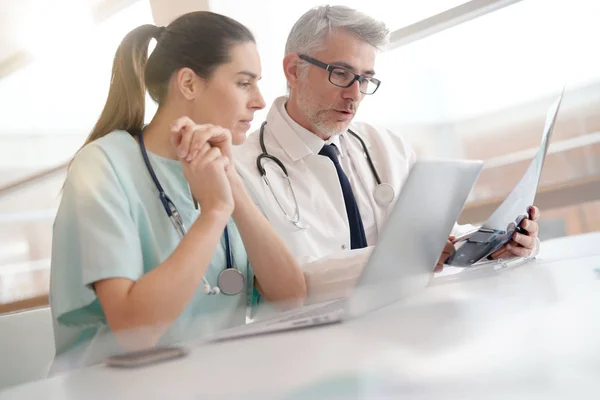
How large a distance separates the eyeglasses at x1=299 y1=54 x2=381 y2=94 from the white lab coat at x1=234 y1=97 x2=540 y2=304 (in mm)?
120

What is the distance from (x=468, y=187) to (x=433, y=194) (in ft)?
0.29

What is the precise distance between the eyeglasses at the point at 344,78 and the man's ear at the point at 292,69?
0.02 meters

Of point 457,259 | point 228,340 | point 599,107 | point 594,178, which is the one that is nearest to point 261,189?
point 457,259

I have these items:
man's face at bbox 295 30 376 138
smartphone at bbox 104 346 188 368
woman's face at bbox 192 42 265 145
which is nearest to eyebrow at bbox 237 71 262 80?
woman's face at bbox 192 42 265 145

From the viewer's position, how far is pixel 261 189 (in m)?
1.26

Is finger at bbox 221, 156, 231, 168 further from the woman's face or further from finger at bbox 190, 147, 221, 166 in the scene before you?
the woman's face

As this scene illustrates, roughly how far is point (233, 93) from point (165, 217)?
0.35 meters

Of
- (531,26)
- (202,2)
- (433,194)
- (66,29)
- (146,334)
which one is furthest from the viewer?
(531,26)

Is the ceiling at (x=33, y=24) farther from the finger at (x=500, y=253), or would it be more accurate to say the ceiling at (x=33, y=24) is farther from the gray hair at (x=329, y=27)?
the finger at (x=500, y=253)

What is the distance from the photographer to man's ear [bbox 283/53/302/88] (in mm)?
1462

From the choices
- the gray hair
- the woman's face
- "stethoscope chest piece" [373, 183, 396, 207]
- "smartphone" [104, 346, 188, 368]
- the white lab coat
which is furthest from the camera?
the gray hair

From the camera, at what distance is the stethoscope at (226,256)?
826 mm

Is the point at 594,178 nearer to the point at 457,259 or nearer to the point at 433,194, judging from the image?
the point at 457,259

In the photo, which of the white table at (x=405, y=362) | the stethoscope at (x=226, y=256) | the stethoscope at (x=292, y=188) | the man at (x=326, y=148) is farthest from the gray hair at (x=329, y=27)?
the white table at (x=405, y=362)
